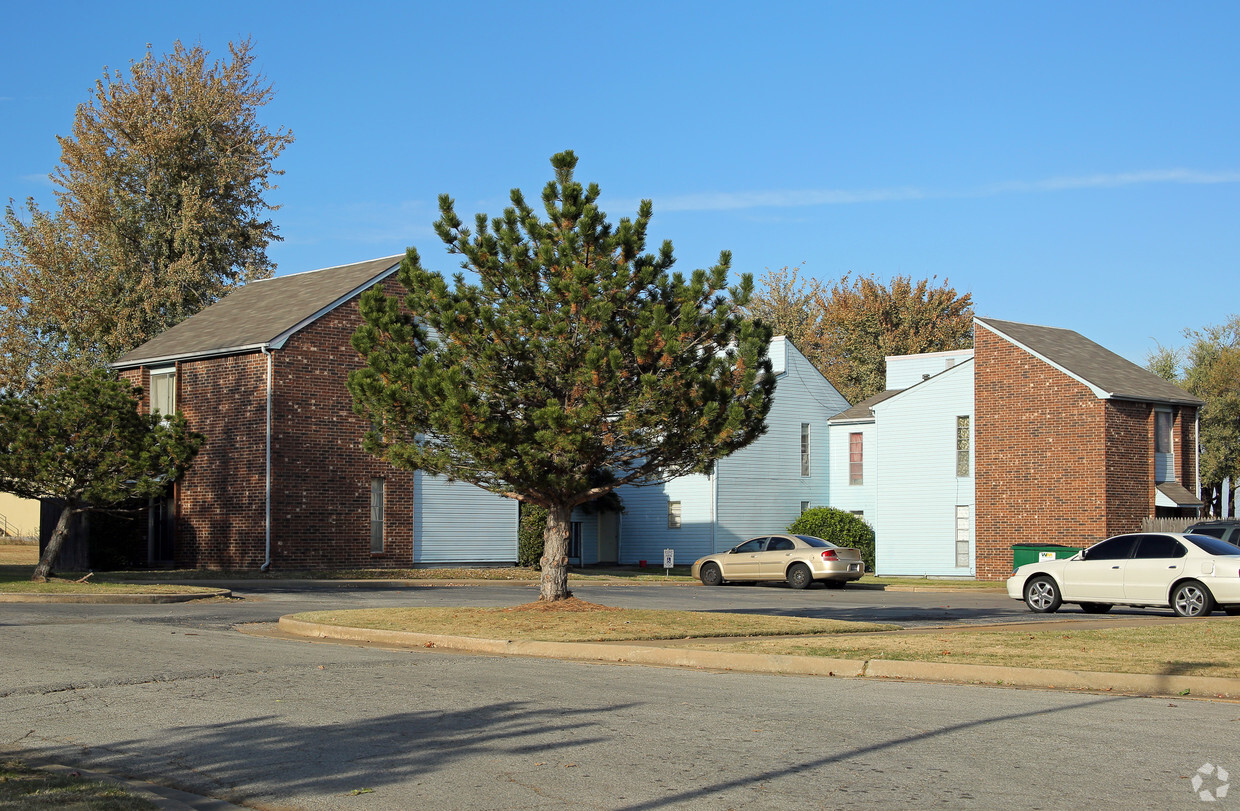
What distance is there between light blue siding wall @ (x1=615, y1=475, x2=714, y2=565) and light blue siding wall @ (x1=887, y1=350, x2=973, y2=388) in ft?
30.9

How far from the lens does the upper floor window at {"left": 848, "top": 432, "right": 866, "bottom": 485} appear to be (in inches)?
1857

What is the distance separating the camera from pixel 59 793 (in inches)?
256

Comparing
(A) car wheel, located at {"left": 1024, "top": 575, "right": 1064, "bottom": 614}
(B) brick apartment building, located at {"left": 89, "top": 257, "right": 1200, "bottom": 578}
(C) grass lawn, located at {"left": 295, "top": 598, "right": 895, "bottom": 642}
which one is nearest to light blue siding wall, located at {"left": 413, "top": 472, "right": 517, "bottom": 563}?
(B) brick apartment building, located at {"left": 89, "top": 257, "right": 1200, "bottom": 578}

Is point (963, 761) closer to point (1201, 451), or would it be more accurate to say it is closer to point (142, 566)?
point (142, 566)

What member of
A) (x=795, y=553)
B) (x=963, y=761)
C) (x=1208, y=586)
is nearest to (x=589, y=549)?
(x=795, y=553)

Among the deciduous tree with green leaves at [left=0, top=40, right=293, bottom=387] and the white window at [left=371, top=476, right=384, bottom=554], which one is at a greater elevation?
the deciduous tree with green leaves at [left=0, top=40, right=293, bottom=387]

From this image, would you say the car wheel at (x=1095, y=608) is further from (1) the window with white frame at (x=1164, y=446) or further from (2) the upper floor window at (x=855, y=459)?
(2) the upper floor window at (x=855, y=459)

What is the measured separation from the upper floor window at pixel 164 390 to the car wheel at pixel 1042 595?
78.1 feet

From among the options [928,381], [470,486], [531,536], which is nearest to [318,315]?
[470,486]

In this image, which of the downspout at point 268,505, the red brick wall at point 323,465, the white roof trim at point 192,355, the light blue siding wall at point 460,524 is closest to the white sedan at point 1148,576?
the red brick wall at point 323,465

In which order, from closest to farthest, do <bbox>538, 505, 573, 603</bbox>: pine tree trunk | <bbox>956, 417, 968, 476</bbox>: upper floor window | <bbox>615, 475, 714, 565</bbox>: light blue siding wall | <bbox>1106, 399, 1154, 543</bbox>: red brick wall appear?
<bbox>538, 505, 573, 603</bbox>: pine tree trunk, <bbox>1106, 399, 1154, 543</bbox>: red brick wall, <bbox>956, 417, 968, 476</bbox>: upper floor window, <bbox>615, 475, 714, 565</bbox>: light blue siding wall

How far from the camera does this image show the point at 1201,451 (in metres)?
58.7

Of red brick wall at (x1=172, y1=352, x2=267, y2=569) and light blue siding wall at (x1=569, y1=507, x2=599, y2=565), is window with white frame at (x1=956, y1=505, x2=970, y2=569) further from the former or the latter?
red brick wall at (x1=172, y1=352, x2=267, y2=569)

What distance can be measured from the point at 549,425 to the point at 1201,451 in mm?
50966
